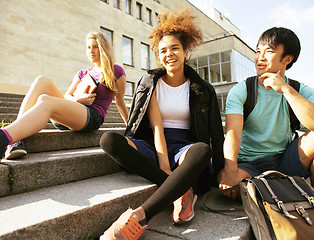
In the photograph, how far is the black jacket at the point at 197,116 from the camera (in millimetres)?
2389

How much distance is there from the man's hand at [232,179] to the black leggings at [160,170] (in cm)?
31

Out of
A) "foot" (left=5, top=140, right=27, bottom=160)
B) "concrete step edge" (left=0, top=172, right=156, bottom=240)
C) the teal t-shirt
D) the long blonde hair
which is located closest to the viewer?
"concrete step edge" (left=0, top=172, right=156, bottom=240)

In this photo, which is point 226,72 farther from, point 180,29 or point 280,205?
point 280,205

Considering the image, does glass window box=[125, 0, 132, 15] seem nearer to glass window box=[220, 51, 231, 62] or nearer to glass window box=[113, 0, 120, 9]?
glass window box=[113, 0, 120, 9]

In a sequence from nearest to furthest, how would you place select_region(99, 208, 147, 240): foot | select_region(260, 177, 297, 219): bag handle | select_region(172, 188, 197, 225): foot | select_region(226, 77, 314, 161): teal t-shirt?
select_region(99, 208, 147, 240): foot
select_region(260, 177, 297, 219): bag handle
select_region(172, 188, 197, 225): foot
select_region(226, 77, 314, 161): teal t-shirt

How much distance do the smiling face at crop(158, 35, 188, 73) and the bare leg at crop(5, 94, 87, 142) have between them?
3.38 ft

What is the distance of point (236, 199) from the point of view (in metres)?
2.16

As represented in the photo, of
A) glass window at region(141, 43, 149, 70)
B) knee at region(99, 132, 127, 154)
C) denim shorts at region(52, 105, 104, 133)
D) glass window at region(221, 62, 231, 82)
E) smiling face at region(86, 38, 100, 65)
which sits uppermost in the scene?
glass window at region(141, 43, 149, 70)

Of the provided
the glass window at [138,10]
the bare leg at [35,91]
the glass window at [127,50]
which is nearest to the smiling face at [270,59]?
the bare leg at [35,91]

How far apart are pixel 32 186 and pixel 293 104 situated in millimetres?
2195

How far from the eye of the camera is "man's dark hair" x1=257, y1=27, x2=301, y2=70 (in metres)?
2.26

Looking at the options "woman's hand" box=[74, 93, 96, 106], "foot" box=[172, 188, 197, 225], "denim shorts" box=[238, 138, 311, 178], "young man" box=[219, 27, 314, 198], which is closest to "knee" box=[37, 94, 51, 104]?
"woman's hand" box=[74, 93, 96, 106]

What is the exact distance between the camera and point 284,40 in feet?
7.41

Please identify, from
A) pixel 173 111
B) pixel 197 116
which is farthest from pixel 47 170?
Answer: pixel 197 116
